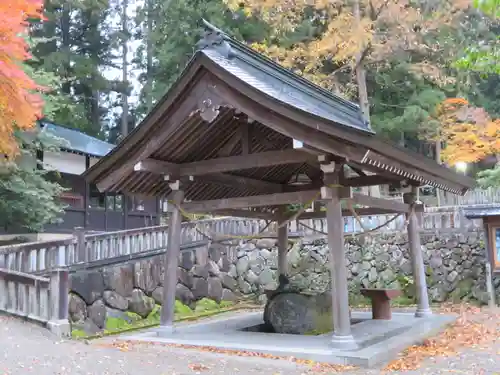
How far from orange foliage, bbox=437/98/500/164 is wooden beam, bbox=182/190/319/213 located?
1380 centimetres

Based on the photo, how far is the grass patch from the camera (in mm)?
11320

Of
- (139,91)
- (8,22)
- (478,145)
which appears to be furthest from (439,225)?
(139,91)

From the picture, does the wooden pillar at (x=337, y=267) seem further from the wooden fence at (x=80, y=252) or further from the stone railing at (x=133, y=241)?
the stone railing at (x=133, y=241)

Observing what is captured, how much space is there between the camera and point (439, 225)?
53.5 feet

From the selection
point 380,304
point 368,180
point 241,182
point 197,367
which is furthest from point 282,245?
point 197,367

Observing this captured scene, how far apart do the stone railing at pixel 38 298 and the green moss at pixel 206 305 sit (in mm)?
6901

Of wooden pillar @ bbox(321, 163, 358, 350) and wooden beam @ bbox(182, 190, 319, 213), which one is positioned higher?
wooden beam @ bbox(182, 190, 319, 213)

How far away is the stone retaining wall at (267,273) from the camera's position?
1273cm

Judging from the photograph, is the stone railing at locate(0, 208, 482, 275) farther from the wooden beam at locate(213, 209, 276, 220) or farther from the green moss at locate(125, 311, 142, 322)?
the green moss at locate(125, 311, 142, 322)

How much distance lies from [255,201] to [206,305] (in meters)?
7.76

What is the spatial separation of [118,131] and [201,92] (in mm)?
28645

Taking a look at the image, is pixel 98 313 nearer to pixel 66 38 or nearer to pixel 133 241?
pixel 133 241

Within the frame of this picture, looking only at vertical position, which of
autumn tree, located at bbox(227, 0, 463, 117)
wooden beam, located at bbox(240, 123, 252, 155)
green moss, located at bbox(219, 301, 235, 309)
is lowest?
green moss, located at bbox(219, 301, 235, 309)

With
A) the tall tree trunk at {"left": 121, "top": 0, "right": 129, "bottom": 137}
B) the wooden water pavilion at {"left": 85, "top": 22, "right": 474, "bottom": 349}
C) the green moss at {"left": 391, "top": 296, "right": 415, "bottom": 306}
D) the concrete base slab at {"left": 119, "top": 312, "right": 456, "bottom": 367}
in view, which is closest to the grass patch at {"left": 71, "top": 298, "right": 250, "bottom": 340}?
the concrete base slab at {"left": 119, "top": 312, "right": 456, "bottom": 367}
